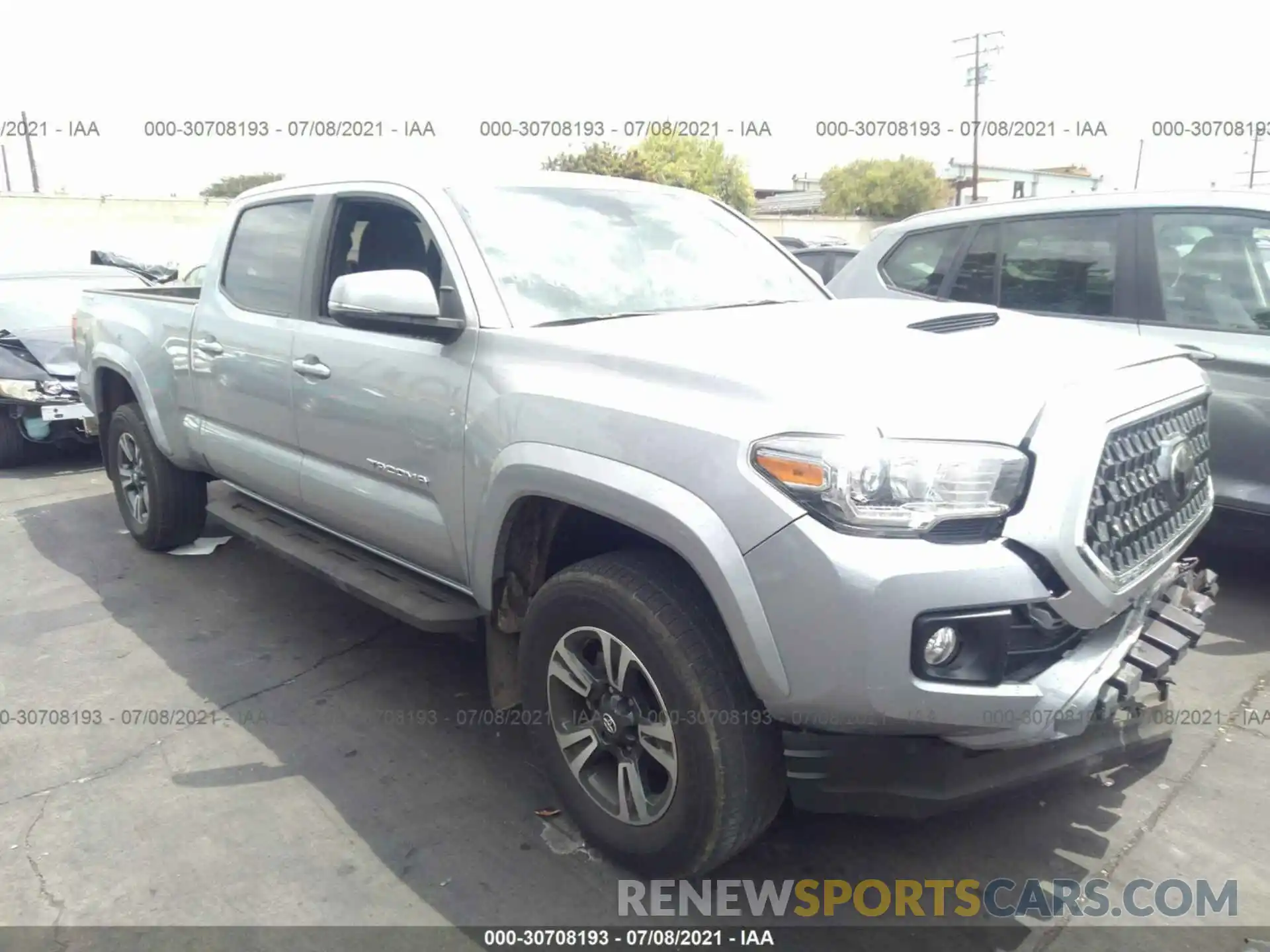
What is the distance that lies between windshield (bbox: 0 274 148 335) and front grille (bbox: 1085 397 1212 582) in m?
8.00

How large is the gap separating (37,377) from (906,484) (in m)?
7.75

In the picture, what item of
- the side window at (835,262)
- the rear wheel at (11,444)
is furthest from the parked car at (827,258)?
the rear wheel at (11,444)

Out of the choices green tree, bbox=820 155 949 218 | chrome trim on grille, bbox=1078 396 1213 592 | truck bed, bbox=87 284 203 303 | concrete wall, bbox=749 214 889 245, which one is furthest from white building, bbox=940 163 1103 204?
chrome trim on grille, bbox=1078 396 1213 592

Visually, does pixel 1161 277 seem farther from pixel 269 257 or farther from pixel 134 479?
pixel 134 479

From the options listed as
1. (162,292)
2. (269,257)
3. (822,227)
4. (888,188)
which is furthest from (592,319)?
(888,188)

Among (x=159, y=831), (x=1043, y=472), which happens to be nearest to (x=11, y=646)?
(x=159, y=831)

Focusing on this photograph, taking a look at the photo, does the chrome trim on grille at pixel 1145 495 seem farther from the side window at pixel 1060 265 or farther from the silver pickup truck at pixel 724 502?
the side window at pixel 1060 265

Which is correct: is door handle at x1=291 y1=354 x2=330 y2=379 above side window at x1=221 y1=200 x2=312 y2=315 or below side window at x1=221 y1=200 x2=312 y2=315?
below

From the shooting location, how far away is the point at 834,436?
216cm

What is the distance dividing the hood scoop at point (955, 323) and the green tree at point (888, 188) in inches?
2416

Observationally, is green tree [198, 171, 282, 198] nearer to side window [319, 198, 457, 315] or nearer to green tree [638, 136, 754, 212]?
green tree [638, 136, 754, 212]

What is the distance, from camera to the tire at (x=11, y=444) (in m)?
7.82

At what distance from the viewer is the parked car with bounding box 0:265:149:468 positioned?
24.9 ft

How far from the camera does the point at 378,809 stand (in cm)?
312
